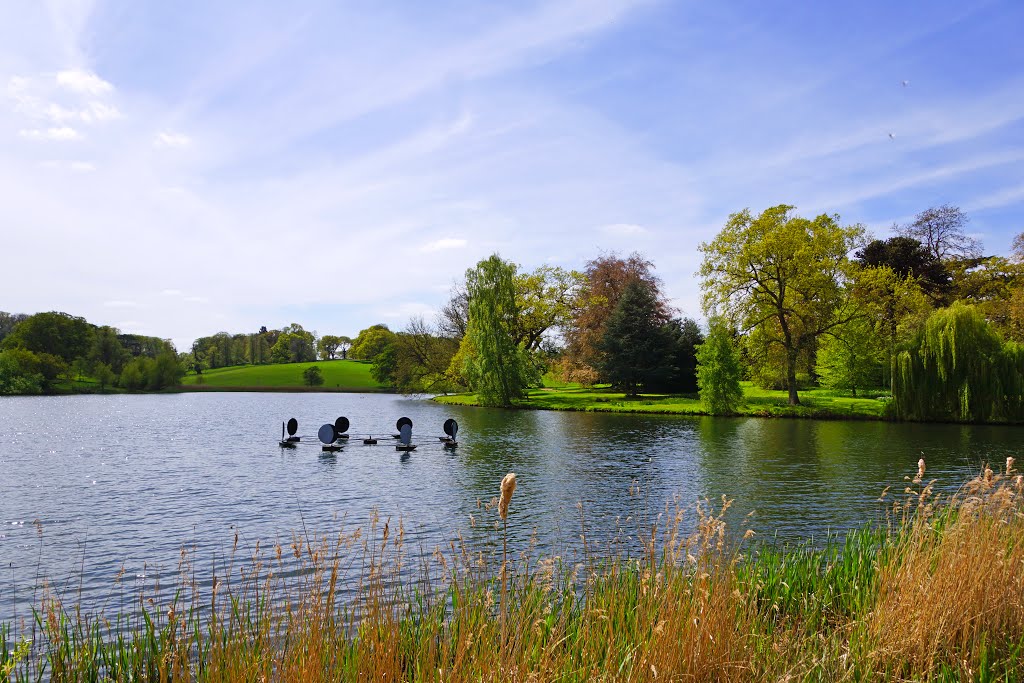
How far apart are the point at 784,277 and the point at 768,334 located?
12.8 feet

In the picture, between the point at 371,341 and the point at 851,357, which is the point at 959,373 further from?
the point at 371,341

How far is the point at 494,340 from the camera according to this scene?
5112 centimetres

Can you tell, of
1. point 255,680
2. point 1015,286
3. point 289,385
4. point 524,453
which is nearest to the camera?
point 255,680

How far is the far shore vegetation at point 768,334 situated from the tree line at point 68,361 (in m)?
37.0

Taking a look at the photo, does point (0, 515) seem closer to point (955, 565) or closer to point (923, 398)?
point (955, 565)

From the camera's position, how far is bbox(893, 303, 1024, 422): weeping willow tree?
107 feet

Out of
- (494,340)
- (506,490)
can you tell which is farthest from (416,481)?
(494,340)

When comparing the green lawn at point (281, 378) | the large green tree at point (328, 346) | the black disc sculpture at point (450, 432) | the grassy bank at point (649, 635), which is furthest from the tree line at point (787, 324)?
the large green tree at point (328, 346)

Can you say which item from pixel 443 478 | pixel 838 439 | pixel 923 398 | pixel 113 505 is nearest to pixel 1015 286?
pixel 923 398

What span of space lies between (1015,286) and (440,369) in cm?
4736

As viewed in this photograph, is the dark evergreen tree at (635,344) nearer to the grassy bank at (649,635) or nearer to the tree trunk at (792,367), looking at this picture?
the tree trunk at (792,367)

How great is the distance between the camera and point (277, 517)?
48.6ft

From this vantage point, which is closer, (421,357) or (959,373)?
(959,373)

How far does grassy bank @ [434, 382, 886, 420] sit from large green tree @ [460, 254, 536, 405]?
2022 mm
